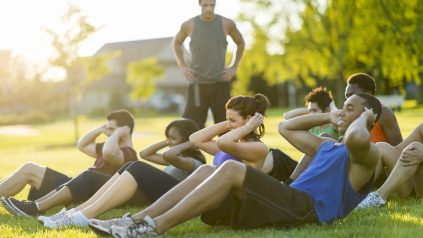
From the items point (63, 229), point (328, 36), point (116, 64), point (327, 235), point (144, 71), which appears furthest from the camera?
point (116, 64)

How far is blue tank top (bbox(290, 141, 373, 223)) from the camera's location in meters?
5.31

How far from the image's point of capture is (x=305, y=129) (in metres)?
6.08

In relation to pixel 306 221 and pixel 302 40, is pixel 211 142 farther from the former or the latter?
pixel 302 40

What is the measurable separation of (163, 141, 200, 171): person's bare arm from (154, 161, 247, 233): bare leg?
7.62ft

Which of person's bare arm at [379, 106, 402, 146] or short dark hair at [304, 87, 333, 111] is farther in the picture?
short dark hair at [304, 87, 333, 111]

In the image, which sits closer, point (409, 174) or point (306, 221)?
point (306, 221)

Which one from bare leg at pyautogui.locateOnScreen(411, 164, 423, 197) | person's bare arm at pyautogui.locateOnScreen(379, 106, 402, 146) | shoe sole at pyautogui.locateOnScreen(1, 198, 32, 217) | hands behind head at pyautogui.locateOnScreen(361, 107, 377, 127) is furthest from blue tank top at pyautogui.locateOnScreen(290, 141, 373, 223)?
shoe sole at pyautogui.locateOnScreen(1, 198, 32, 217)

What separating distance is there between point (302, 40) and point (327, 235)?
35.5m

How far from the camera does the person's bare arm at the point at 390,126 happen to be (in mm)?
7523

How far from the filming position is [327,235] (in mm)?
5168

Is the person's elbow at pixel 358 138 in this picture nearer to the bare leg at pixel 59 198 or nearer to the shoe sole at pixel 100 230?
the shoe sole at pixel 100 230

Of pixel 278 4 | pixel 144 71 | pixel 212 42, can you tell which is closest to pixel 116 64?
pixel 144 71

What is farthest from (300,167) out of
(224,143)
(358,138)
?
(358,138)

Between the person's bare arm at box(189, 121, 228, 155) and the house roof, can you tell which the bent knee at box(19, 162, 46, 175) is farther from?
the house roof
